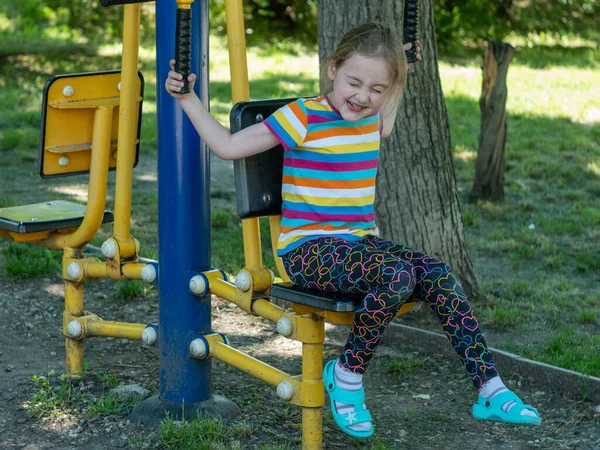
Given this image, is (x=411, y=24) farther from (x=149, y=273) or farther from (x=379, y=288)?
(x=149, y=273)

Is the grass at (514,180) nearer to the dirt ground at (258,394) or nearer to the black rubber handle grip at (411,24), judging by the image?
the dirt ground at (258,394)

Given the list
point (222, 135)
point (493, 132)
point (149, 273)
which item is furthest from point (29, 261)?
point (493, 132)

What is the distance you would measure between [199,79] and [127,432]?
1199 mm

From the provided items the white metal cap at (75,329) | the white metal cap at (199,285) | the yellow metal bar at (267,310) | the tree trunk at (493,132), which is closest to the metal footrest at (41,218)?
the white metal cap at (75,329)

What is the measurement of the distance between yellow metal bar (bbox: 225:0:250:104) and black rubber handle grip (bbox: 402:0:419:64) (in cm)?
55

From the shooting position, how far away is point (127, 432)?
3.19 metres

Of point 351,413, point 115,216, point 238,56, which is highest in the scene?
point 238,56

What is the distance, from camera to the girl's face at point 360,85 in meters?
2.87

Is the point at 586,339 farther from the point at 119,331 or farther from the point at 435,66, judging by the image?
the point at 119,331

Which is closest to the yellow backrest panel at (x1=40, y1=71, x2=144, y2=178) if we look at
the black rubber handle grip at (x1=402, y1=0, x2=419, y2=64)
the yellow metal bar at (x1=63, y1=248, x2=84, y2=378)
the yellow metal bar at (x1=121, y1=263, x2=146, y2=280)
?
the yellow metal bar at (x1=63, y1=248, x2=84, y2=378)

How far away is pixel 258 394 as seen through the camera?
3.57 m

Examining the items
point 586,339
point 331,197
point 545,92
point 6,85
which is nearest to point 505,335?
point 586,339

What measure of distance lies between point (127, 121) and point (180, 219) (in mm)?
438

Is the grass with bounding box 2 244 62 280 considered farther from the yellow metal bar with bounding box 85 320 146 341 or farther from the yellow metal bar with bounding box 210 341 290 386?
the yellow metal bar with bounding box 210 341 290 386
